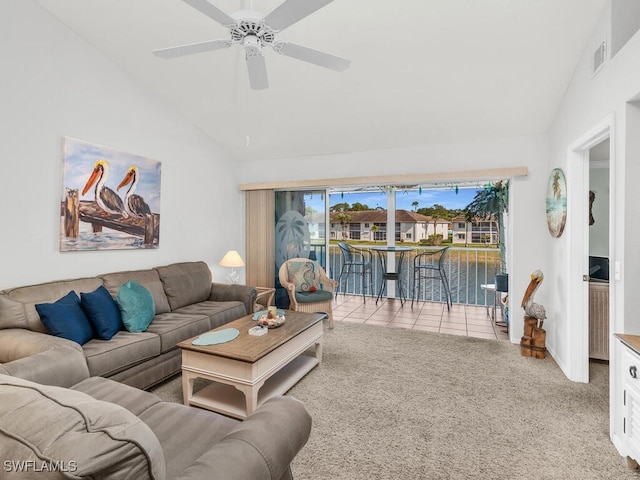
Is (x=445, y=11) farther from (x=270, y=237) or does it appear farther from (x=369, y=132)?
(x=270, y=237)

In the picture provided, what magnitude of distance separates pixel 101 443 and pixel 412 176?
4.11 metres

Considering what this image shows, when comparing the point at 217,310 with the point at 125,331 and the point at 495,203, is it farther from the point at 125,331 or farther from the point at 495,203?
the point at 495,203

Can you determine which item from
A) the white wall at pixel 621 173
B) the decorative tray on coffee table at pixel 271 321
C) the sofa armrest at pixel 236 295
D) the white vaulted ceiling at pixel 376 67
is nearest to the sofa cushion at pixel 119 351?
the decorative tray on coffee table at pixel 271 321

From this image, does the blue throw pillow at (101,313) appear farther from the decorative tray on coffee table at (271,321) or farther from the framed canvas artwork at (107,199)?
the decorative tray on coffee table at (271,321)

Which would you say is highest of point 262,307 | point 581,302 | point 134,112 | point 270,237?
point 134,112

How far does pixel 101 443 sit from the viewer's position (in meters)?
0.70

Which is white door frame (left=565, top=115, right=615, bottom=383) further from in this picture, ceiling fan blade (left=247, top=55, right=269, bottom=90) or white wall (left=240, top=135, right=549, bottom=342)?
ceiling fan blade (left=247, top=55, right=269, bottom=90)

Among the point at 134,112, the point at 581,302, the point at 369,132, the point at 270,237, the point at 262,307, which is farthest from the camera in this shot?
the point at 270,237

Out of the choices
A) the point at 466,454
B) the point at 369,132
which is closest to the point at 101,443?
the point at 466,454

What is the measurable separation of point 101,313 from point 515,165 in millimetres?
4372

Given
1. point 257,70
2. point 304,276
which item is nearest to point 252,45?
point 257,70

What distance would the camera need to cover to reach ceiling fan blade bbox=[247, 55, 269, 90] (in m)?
2.14

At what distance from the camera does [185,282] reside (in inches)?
151

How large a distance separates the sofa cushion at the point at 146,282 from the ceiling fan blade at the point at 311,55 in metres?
2.53
